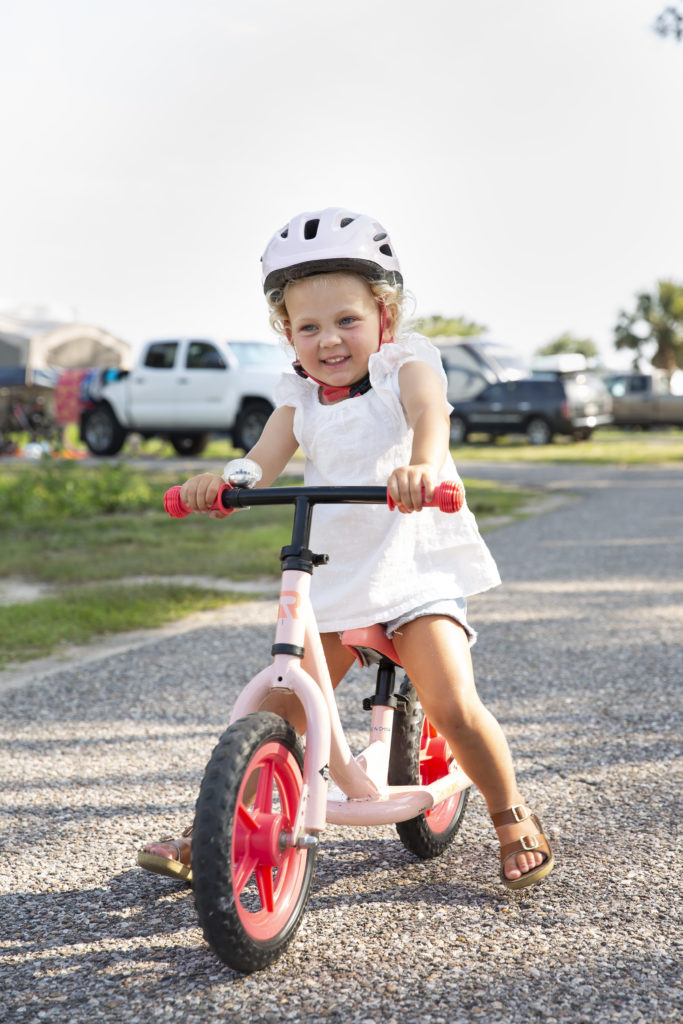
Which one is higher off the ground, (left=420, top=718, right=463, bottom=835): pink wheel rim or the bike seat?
the bike seat

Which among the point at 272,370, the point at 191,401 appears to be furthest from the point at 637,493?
the point at 191,401

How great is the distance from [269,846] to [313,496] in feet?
2.39

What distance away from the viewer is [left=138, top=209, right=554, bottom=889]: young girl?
8.49 feet

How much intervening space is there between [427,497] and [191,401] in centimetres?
1573

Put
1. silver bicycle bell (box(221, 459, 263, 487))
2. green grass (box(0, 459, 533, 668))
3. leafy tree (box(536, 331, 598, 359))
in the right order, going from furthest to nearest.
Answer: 1. leafy tree (box(536, 331, 598, 359))
2. green grass (box(0, 459, 533, 668))
3. silver bicycle bell (box(221, 459, 263, 487))

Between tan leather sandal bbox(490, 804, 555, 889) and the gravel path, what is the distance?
51mm

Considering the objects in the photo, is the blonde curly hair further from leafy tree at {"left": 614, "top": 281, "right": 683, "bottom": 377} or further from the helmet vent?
leafy tree at {"left": 614, "top": 281, "right": 683, "bottom": 377}

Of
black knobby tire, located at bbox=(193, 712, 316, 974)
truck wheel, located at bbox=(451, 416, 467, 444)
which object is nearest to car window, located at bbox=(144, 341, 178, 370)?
truck wheel, located at bbox=(451, 416, 467, 444)

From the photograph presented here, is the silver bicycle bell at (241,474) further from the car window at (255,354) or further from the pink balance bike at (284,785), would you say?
the car window at (255,354)

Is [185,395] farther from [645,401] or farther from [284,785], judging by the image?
[645,401]

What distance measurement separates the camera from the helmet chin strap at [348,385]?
2736mm

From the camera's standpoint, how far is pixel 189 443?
1938 cm

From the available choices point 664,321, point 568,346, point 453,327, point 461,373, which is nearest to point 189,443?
point 461,373

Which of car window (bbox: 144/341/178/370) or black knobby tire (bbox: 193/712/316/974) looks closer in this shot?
black knobby tire (bbox: 193/712/316/974)
